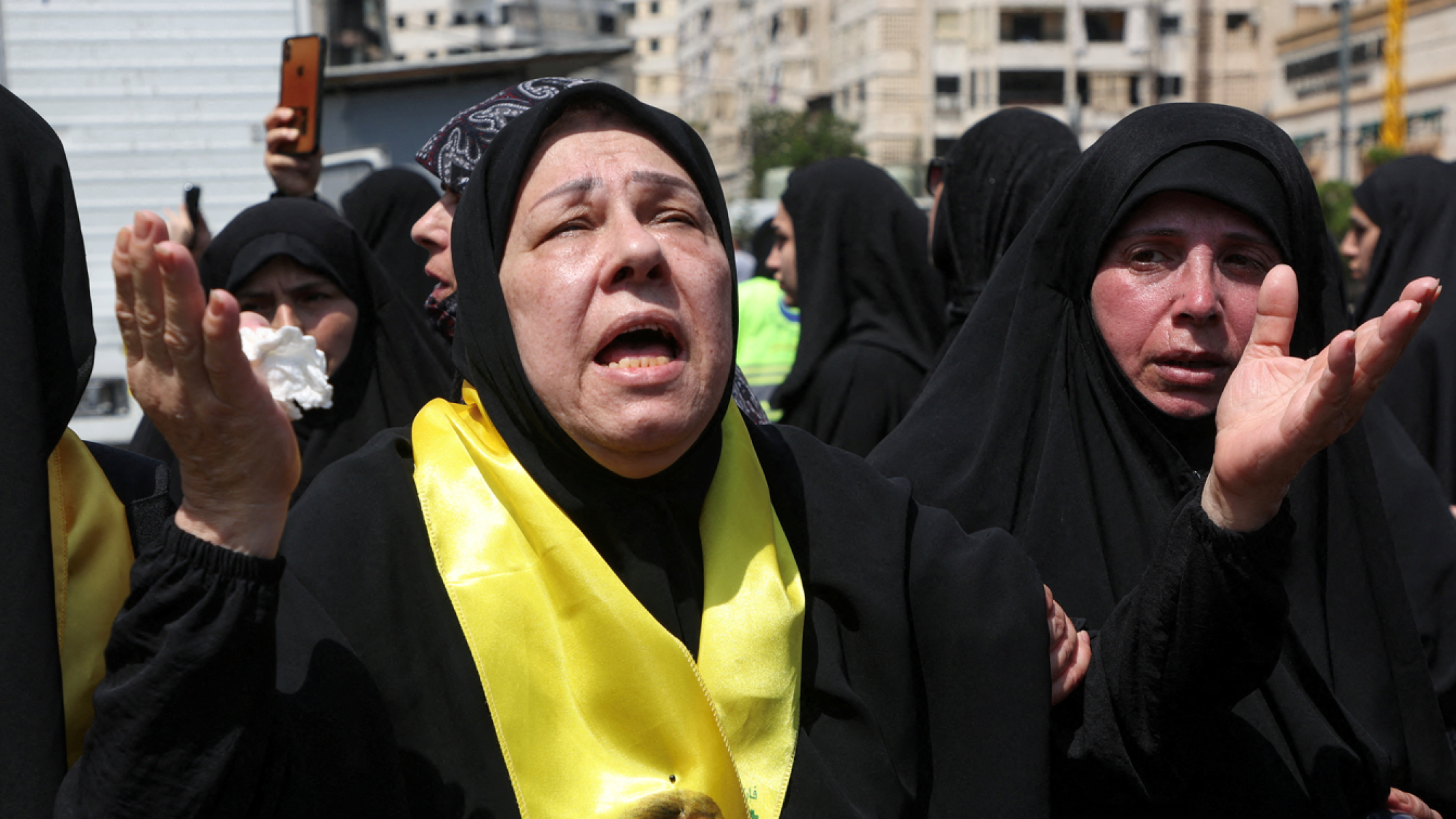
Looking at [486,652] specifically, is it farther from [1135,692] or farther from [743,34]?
[743,34]

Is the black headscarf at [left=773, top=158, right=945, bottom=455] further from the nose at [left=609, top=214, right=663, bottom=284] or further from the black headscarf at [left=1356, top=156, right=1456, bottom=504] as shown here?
the nose at [left=609, top=214, right=663, bottom=284]

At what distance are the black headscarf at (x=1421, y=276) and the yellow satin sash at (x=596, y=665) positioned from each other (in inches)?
135

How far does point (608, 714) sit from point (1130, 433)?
1.27 m

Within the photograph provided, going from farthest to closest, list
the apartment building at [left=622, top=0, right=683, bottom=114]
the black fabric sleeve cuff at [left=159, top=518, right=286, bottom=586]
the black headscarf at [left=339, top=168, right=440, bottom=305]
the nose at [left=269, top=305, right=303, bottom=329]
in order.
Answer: the apartment building at [left=622, top=0, right=683, bottom=114]
the black headscarf at [left=339, top=168, right=440, bottom=305]
the nose at [left=269, top=305, right=303, bottom=329]
the black fabric sleeve cuff at [left=159, top=518, right=286, bottom=586]

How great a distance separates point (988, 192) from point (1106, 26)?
66313 mm

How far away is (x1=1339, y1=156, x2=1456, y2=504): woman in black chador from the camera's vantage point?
16.0 feet

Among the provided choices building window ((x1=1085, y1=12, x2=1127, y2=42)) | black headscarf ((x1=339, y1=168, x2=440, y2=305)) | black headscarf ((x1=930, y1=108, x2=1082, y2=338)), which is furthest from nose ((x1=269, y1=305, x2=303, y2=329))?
building window ((x1=1085, y1=12, x2=1127, y2=42))

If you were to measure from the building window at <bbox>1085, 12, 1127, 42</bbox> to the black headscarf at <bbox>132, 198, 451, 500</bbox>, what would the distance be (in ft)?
219

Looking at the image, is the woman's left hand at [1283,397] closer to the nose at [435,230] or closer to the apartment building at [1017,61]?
the nose at [435,230]

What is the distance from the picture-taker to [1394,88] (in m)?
47.3

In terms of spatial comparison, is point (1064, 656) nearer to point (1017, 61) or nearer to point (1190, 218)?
point (1190, 218)

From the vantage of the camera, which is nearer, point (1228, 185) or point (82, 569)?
point (82, 569)

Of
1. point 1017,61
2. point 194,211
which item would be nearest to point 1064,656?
point 194,211

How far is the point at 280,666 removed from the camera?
1731mm
